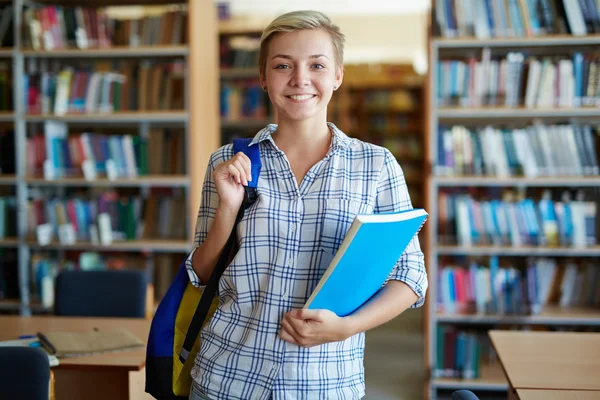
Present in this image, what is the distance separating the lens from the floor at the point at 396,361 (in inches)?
144

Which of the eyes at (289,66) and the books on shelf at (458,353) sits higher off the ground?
the eyes at (289,66)

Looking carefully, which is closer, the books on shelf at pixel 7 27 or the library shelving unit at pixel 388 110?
the books on shelf at pixel 7 27

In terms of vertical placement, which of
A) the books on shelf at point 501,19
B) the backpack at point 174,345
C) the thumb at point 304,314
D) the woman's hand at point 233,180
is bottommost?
the backpack at point 174,345

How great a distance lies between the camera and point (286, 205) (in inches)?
47.7

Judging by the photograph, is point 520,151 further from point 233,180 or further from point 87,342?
point 233,180

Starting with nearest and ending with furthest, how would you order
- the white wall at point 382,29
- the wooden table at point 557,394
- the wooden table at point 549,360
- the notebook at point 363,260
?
the notebook at point 363,260 → the wooden table at point 557,394 → the wooden table at point 549,360 → the white wall at point 382,29

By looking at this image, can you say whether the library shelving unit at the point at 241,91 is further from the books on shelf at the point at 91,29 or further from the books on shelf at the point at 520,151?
the books on shelf at the point at 520,151


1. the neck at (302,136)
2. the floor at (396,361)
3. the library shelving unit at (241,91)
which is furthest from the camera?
the library shelving unit at (241,91)

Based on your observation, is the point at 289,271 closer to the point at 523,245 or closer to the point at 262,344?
the point at 262,344

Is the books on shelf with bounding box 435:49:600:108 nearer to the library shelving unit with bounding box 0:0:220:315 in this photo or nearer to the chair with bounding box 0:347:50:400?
the library shelving unit with bounding box 0:0:220:315

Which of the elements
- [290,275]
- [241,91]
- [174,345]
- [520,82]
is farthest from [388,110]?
[290,275]

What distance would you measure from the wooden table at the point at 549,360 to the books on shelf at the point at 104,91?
8.53 ft

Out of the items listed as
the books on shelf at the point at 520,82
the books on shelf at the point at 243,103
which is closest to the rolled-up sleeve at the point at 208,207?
the books on shelf at the point at 520,82

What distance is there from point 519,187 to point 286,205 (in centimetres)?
288
